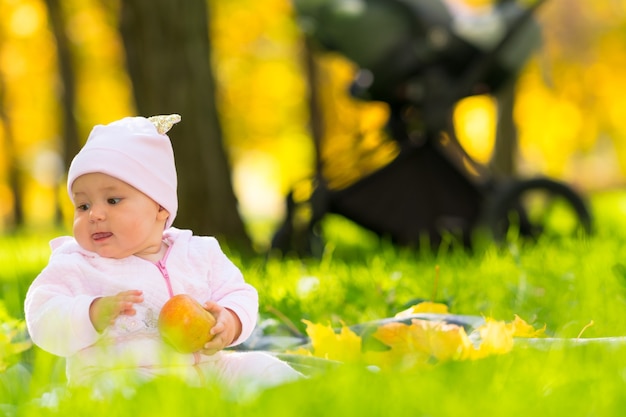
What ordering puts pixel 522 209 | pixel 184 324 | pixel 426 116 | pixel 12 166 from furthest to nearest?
1. pixel 12 166
2. pixel 426 116
3. pixel 522 209
4. pixel 184 324

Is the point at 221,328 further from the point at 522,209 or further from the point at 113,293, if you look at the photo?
the point at 522,209

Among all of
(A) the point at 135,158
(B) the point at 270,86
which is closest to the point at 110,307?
(A) the point at 135,158

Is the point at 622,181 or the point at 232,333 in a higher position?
the point at 232,333

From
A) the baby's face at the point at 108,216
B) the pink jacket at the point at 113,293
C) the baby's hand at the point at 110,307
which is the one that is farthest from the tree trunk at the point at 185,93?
the baby's hand at the point at 110,307

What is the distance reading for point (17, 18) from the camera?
14484 mm

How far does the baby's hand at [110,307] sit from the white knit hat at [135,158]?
254 mm

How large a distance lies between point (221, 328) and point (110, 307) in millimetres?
239

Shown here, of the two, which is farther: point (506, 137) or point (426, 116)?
point (506, 137)

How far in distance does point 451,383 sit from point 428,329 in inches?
21.2

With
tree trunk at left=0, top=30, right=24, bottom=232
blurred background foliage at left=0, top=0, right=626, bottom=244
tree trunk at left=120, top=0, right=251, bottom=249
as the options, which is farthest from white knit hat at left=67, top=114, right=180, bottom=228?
tree trunk at left=0, top=30, right=24, bottom=232

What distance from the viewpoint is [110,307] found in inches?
72.2

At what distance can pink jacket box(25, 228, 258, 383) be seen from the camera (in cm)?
188

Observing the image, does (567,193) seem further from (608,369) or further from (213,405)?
(213,405)

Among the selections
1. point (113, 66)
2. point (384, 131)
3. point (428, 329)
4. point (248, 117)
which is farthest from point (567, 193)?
point (248, 117)
